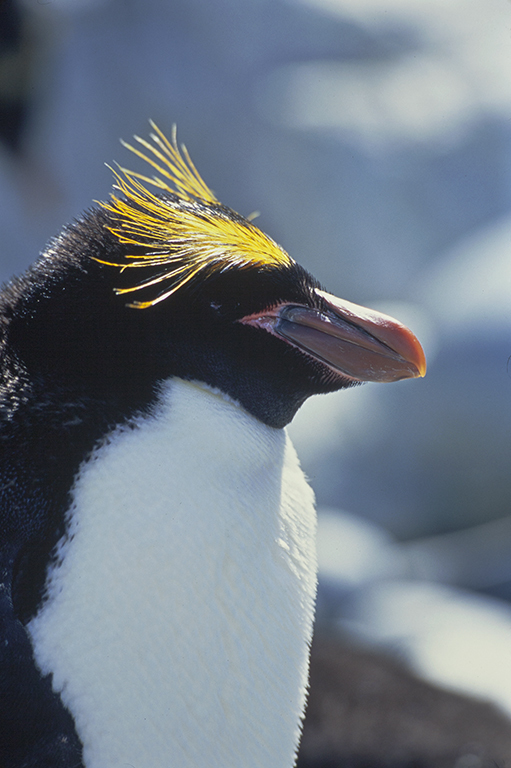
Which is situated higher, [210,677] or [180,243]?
[180,243]

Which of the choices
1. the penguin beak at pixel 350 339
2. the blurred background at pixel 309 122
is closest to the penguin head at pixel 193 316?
the penguin beak at pixel 350 339

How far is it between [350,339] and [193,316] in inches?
6.0

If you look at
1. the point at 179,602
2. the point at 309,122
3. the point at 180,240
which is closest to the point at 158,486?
the point at 179,602

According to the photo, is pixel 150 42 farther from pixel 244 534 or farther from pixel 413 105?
pixel 244 534

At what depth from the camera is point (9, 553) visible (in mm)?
550

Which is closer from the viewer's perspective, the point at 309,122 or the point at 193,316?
the point at 193,316

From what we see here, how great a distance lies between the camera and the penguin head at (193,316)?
0.60 meters

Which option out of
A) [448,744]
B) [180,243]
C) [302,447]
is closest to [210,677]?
[180,243]

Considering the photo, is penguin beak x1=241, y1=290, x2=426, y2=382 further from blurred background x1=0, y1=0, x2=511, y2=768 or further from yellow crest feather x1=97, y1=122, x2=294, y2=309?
blurred background x1=0, y1=0, x2=511, y2=768

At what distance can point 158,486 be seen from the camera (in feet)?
1.95

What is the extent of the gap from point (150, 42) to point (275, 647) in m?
2.71

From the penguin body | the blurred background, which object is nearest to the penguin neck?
the penguin body

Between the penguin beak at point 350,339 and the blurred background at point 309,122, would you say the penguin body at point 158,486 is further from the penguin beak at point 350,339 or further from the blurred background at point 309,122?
the blurred background at point 309,122

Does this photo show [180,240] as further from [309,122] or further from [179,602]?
[309,122]
